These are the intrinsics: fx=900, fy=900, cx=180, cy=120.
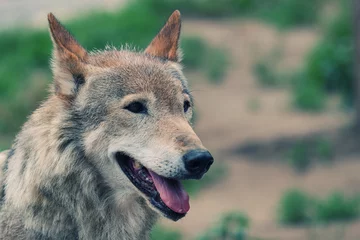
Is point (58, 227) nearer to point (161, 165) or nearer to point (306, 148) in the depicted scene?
point (161, 165)

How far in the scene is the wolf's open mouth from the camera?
5.18m

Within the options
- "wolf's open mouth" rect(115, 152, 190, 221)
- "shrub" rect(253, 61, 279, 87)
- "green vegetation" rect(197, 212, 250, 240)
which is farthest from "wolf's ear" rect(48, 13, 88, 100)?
"shrub" rect(253, 61, 279, 87)

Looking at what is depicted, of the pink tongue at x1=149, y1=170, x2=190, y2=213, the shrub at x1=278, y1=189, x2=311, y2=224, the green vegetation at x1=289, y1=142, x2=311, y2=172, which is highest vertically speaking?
the pink tongue at x1=149, y1=170, x2=190, y2=213

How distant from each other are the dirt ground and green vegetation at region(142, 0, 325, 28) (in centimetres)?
38

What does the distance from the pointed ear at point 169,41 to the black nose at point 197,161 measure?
1.19 meters

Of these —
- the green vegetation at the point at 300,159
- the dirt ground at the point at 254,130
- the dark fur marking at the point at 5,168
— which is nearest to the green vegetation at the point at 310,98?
the dirt ground at the point at 254,130

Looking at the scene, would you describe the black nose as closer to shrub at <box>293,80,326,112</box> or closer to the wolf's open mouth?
the wolf's open mouth

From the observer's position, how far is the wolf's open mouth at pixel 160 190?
5.18 metres

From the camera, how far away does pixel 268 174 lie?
11.9 m

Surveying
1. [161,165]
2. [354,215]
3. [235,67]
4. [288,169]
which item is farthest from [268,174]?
[161,165]

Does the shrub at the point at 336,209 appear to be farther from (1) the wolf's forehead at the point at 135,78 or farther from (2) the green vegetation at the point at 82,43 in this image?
(2) the green vegetation at the point at 82,43

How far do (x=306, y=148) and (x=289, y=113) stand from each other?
1.91 m

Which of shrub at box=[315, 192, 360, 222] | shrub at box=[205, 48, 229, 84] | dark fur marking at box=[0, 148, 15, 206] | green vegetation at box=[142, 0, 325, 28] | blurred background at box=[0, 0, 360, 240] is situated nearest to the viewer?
dark fur marking at box=[0, 148, 15, 206]

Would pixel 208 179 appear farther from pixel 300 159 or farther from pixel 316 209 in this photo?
pixel 316 209
